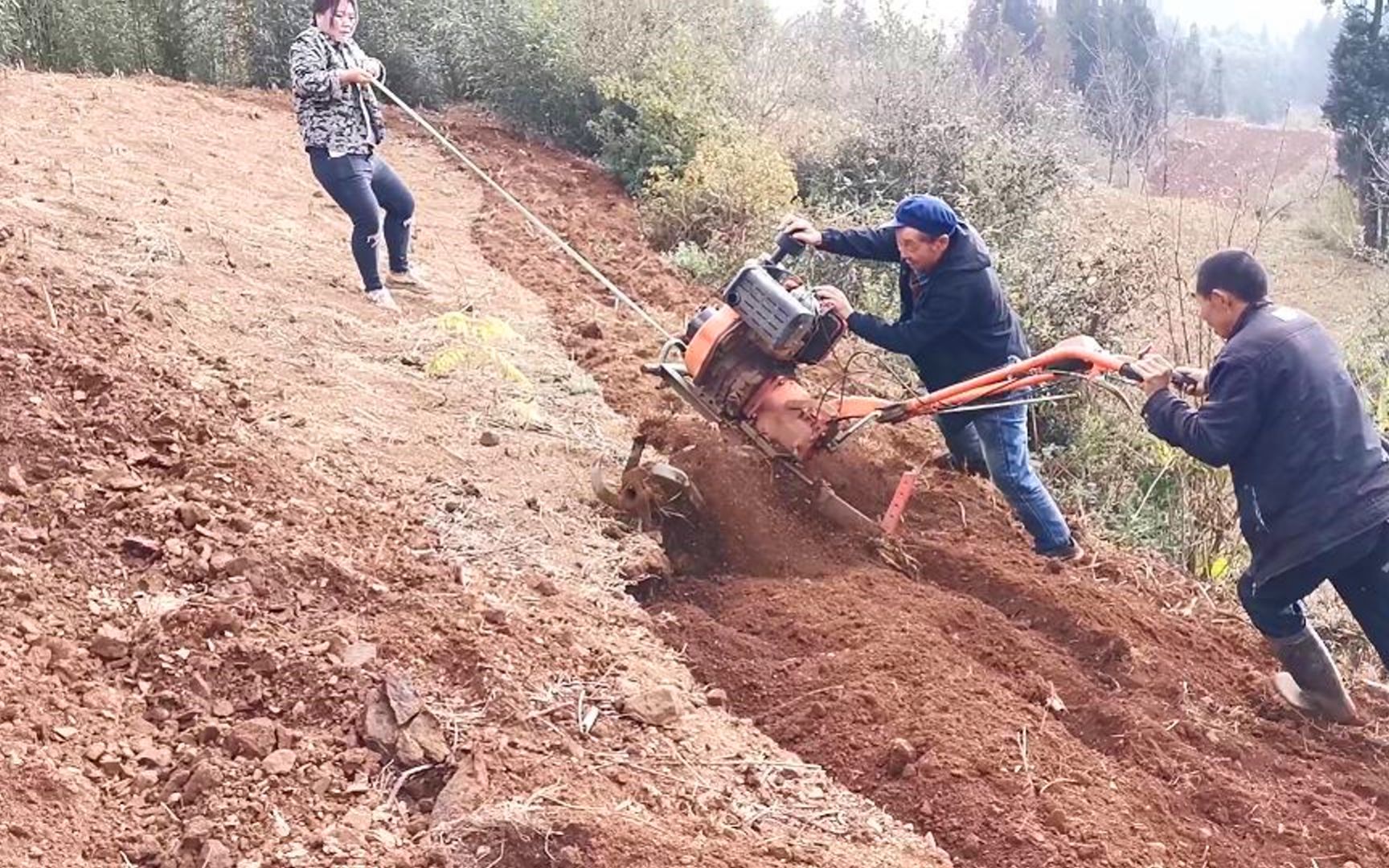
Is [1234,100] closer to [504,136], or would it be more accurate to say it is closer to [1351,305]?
[1351,305]

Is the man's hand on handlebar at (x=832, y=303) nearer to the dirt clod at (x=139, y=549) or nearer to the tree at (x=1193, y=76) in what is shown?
the dirt clod at (x=139, y=549)

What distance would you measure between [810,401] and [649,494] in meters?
0.87

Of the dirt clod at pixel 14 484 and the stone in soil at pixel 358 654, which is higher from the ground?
the dirt clod at pixel 14 484

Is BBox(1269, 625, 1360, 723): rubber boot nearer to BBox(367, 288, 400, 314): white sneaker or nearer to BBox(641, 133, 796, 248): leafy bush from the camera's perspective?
BBox(367, 288, 400, 314): white sneaker

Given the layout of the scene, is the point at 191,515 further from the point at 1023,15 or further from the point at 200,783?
the point at 1023,15

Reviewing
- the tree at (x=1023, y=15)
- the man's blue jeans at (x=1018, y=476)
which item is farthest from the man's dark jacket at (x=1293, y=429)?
the tree at (x=1023, y=15)

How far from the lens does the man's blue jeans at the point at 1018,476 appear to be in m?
6.04

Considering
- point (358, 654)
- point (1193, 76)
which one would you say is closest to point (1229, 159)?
point (358, 654)

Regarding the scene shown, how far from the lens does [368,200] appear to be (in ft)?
24.4

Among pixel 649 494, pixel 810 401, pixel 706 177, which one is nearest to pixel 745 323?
pixel 810 401

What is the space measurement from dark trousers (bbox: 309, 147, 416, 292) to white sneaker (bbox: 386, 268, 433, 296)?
0.47ft

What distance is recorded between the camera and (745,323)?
5.88 m

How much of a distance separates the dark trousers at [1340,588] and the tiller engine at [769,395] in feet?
4.41

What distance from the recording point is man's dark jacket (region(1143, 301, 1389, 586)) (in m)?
4.62
